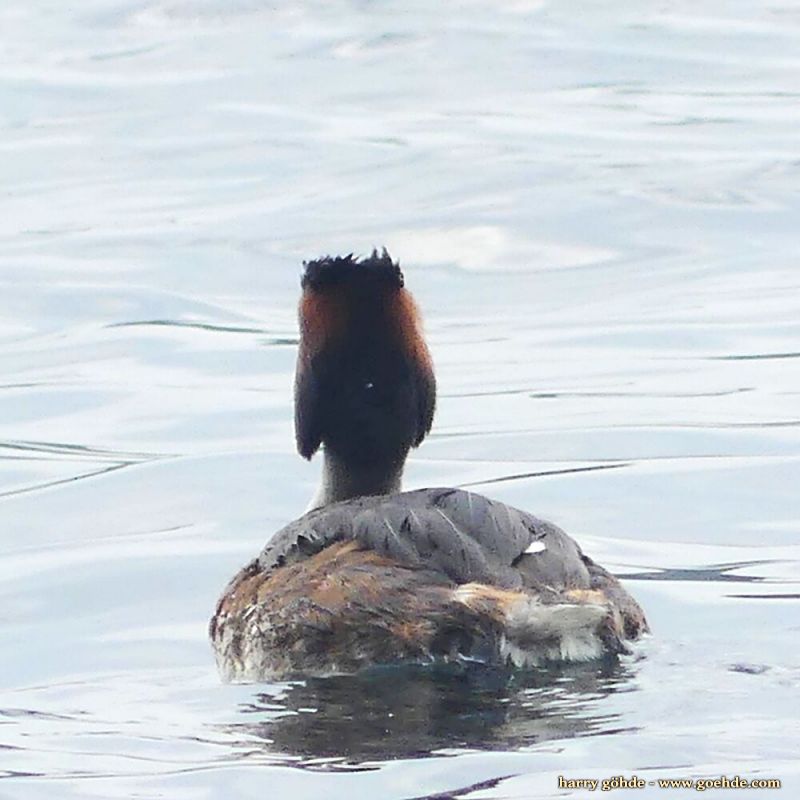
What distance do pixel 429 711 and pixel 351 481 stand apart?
6.26 feet

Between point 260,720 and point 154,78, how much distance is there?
20053 mm

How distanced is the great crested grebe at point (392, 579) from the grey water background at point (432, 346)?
118mm

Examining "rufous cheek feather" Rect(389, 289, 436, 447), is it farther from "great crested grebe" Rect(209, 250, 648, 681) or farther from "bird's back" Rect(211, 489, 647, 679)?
"bird's back" Rect(211, 489, 647, 679)

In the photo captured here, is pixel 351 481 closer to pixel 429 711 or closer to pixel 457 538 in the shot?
pixel 457 538

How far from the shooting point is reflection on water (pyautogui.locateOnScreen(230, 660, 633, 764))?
22.2ft

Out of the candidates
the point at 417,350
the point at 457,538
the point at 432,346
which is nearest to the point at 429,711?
the point at 457,538

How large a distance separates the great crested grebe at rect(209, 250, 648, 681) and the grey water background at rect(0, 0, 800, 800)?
0.12m

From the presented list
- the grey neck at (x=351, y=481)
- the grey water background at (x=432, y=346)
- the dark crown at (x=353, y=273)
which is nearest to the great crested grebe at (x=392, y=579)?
the dark crown at (x=353, y=273)

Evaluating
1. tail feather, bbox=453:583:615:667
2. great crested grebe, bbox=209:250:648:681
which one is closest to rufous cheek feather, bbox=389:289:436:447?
great crested grebe, bbox=209:250:648:681

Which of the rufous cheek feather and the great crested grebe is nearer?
the great crested grebe

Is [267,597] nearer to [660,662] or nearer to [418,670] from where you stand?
[418,670]

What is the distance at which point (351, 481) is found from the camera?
29.4ft

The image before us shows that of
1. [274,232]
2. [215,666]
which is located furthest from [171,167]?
[215,666]

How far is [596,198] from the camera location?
65.4 feet
